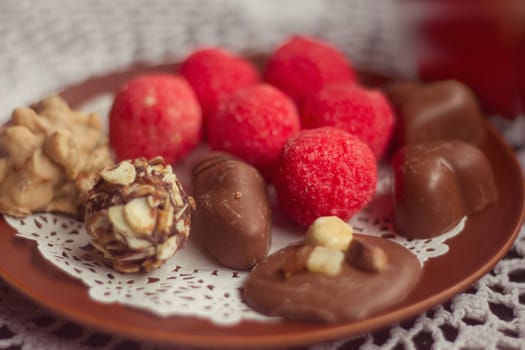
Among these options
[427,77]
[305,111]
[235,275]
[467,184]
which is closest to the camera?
[235,275]

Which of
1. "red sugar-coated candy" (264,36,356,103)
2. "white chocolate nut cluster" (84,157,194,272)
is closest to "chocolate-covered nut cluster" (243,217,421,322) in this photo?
"white chocolate nut cluster" (84,157,194,272)

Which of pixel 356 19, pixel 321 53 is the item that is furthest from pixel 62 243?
pixel 356 19

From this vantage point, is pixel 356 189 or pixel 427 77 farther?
pixel 427 77

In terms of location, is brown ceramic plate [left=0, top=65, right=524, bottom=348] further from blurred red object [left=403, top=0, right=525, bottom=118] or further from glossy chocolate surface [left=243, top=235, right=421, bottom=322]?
blurred red object [left=403, top=0, right=525, bottom=118]

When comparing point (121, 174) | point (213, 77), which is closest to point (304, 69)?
point (213, 77)

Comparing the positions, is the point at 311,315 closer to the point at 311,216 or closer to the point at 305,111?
the point at 311,216

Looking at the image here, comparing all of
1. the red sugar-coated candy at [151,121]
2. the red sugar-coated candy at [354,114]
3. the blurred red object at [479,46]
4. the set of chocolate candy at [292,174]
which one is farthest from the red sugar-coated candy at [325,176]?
the blurred red object at [479,46]
